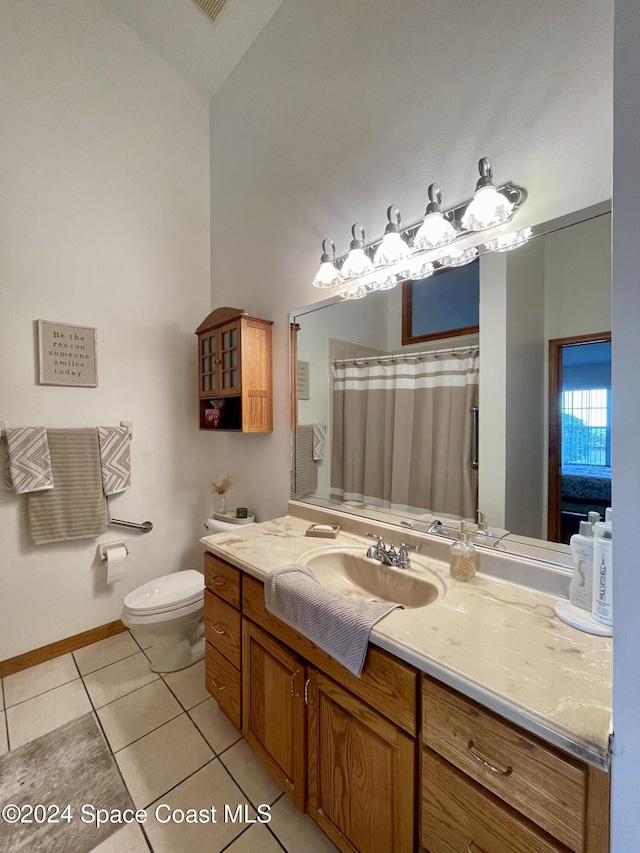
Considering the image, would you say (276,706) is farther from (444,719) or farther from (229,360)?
(229,360)

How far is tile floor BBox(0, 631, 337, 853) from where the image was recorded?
1082mm

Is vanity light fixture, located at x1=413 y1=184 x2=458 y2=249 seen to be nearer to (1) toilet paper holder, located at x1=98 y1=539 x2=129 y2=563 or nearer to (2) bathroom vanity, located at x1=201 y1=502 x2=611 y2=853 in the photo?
(2) bathroom vanity, located at x1=201 y1=502 x2=611 y2=853

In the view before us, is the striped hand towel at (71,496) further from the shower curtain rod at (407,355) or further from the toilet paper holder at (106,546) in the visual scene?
the shower curtain rod at (407,355)

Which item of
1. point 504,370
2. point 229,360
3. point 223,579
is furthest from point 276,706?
point 229,360

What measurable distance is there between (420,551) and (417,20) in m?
2.02

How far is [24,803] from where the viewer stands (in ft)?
3.85

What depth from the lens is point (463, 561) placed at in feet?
3.57

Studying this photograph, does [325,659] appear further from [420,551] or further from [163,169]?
[163,169]

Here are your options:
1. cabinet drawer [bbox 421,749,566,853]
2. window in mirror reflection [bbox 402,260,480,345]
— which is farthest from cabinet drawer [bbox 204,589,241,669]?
window in mirror reflection [bbox 402,260,480,345]

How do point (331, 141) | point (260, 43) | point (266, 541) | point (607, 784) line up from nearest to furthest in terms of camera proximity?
point (607, 784), point (266, 541), point (331, 141), point (260, 43)

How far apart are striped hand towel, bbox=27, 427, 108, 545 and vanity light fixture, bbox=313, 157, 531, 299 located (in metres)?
1.57

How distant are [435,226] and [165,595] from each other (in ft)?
6.61

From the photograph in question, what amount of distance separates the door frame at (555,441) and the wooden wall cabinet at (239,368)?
138 cm

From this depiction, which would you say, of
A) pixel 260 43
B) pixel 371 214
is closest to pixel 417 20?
pixel 371 214
